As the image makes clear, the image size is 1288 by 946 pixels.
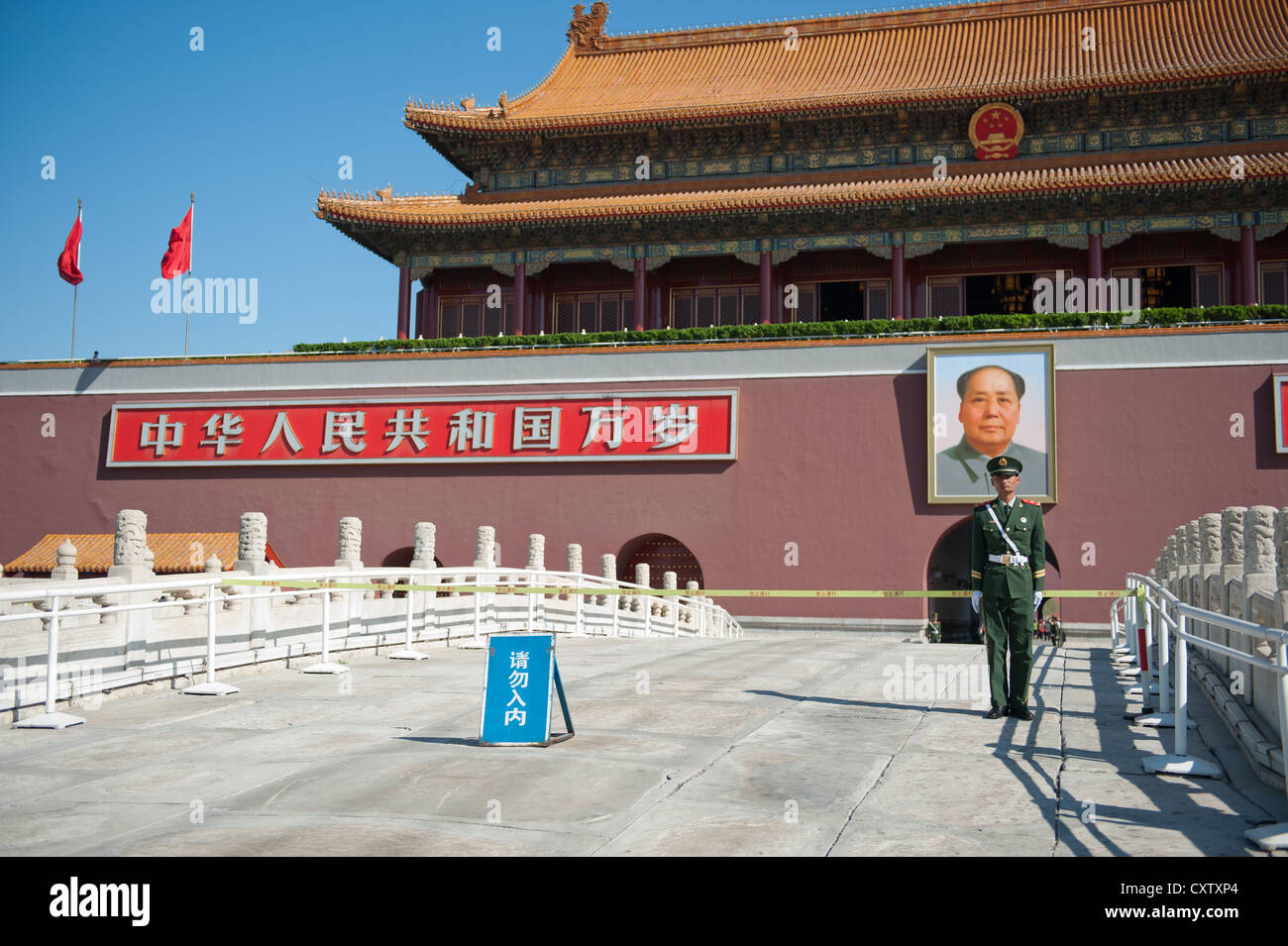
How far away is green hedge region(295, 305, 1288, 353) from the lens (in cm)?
2383

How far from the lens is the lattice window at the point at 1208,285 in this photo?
90.3 ft

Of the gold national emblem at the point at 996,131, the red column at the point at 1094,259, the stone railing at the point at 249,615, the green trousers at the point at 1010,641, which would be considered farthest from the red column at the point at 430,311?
the green trousers at the point at 1010,641

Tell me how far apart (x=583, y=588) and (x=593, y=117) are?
55.4 feet

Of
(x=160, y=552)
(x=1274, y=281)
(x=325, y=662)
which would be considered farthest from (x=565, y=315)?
(x=325, y=662)

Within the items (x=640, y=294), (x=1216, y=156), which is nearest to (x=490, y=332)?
(x=640, y=294)

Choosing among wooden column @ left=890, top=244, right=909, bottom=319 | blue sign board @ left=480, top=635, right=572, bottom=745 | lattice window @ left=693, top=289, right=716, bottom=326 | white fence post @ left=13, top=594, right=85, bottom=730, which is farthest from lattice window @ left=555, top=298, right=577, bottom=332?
blue sign board @ left=480, top=635, right=572, bottom=745

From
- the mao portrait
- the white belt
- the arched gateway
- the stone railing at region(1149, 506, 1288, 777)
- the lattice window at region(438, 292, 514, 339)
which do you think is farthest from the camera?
the lattice window at region(438, 292, 514, 339)

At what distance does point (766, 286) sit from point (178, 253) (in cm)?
1468

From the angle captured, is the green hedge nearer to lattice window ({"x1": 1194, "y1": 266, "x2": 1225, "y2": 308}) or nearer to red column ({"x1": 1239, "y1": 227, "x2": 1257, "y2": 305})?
red column ({"x1": 1239, "y1": 227, "x2": 1257, "y2": 305})

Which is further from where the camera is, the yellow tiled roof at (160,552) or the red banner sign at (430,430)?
the yellow tiled roof at (160,552)

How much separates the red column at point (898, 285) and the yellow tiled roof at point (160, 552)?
1512 centimetres

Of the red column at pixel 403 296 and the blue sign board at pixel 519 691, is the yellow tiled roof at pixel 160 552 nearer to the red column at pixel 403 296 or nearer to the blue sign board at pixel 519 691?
the red column at pixel 403 296

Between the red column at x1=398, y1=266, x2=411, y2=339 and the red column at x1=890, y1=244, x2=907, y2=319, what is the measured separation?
40.3 ft

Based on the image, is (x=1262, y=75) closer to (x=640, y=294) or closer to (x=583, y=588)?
(x=640, y=294)
